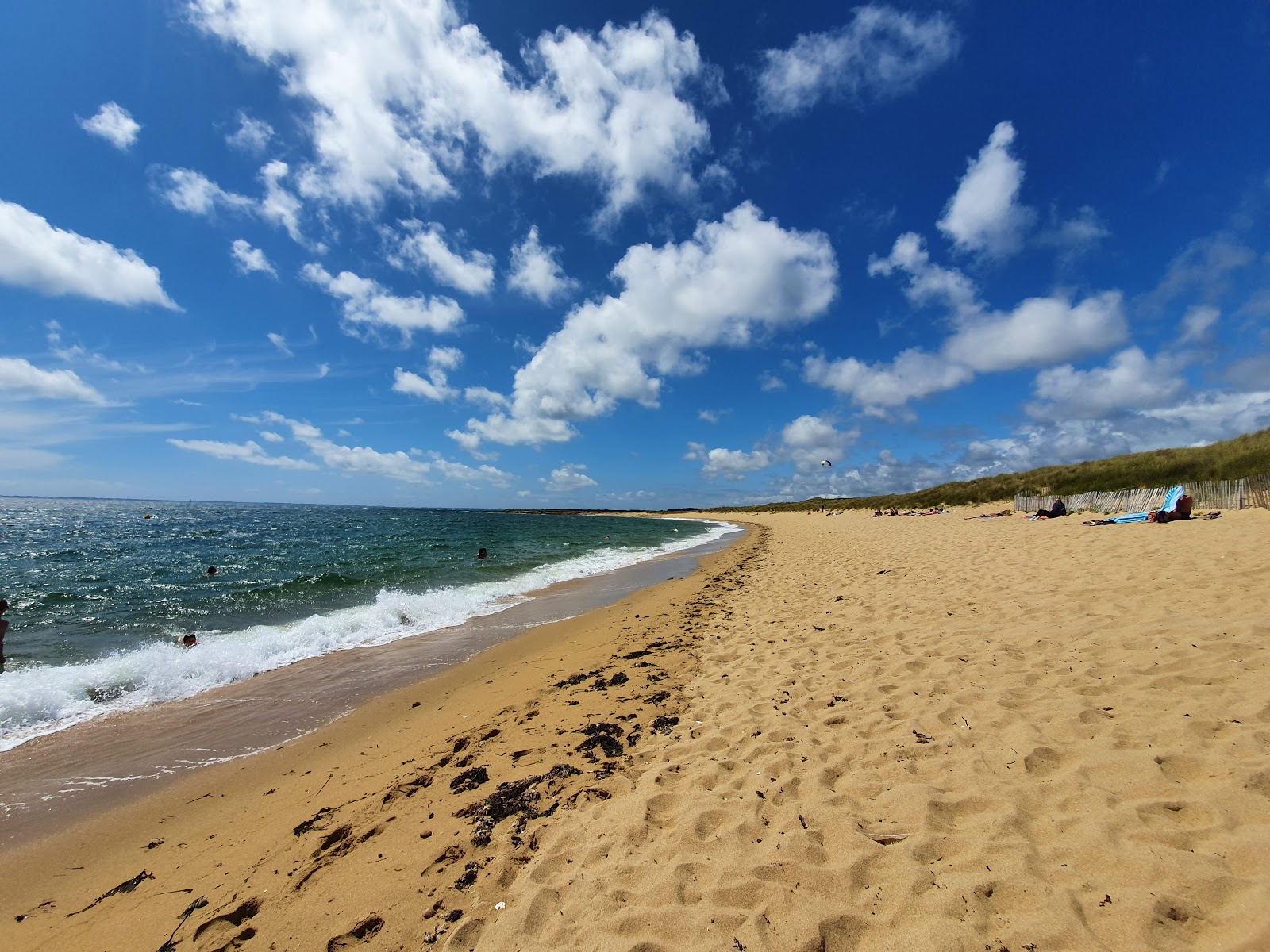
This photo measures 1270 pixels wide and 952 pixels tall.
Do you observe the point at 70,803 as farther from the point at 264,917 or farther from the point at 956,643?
the point at 956,643

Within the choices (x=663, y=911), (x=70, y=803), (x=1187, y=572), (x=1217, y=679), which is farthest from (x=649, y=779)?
(x=1187, y=572)

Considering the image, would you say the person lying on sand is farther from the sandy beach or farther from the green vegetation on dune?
the sandy beach

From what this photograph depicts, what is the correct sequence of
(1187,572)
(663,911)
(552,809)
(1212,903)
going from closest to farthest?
(1212,903)
(663,911)
(552,809)
(1187,572)

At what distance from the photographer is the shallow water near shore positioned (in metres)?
5.04

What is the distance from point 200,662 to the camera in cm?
853

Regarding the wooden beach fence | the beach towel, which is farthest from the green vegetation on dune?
the beach towel

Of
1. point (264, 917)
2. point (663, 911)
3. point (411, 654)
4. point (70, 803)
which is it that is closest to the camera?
point (663, 911)

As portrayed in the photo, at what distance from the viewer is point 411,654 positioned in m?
9.38

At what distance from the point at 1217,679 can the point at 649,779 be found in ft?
16.9

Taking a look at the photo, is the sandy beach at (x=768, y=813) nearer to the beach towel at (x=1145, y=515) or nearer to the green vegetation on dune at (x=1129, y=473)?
the beach towel at (x=1145, y=515)

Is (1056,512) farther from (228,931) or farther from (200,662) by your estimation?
(200,662)

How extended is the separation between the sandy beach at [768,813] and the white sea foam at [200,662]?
11.3 ft

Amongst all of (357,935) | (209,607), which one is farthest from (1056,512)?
(209,607)

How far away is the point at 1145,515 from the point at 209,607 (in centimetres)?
2901
